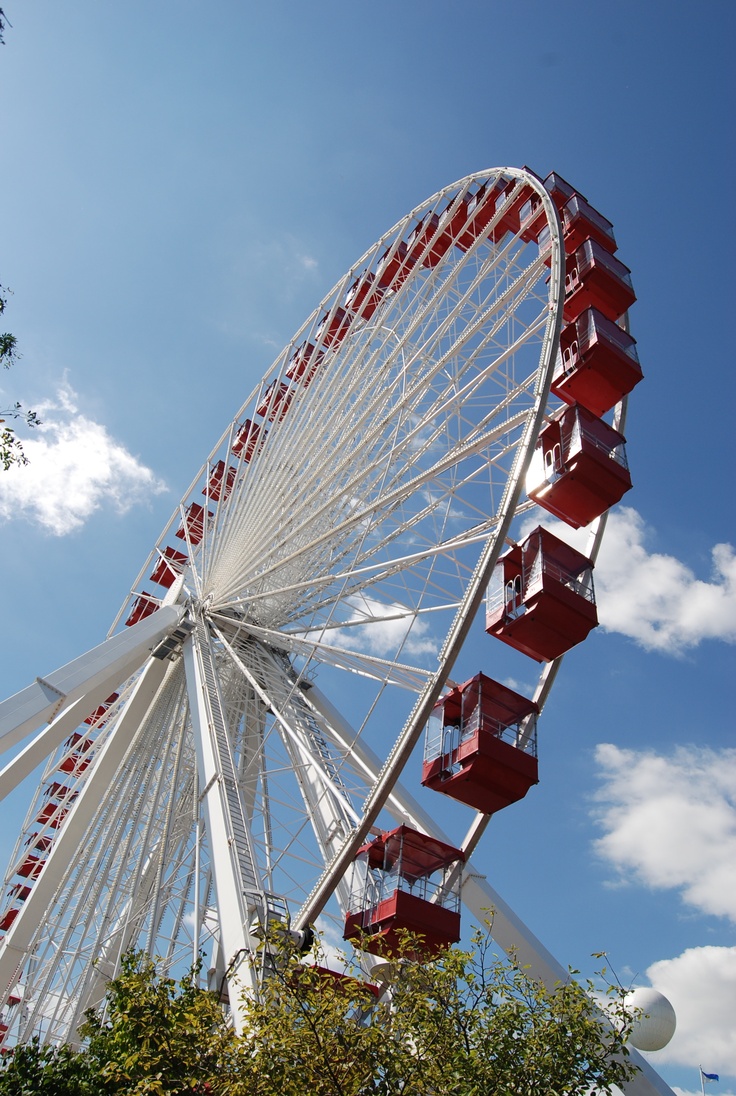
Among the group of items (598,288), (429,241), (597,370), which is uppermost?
(429,241)

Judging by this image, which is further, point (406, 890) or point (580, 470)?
point (580, 470)

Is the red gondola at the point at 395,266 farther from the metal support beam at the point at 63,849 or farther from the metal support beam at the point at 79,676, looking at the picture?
the metal support beam at the point at 63,849

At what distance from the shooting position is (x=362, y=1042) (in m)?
8.09

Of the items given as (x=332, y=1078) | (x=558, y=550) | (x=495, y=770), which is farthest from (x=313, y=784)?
(x=332, y=1078)

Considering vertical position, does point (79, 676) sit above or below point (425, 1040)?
above

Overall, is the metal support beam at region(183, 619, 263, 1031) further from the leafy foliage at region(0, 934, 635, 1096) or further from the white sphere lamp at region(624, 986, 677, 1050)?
the white sphere lamp at region(624, 986, 677, 1050)

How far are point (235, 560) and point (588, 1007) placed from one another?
13220mm

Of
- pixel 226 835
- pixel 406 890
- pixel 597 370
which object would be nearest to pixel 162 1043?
pixel 226 835

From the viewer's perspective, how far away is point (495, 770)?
1361 centimetres

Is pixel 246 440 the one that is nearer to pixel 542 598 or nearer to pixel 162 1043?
pixel 542 598

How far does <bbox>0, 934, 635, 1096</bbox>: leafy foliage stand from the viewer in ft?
25.9

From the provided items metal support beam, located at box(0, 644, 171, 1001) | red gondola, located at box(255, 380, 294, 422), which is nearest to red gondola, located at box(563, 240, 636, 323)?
red gondola, located at box(255, 380, 294, 422)

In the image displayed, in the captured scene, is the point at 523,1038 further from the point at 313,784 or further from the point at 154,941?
the point at 154,941

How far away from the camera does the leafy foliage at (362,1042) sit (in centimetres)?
791
